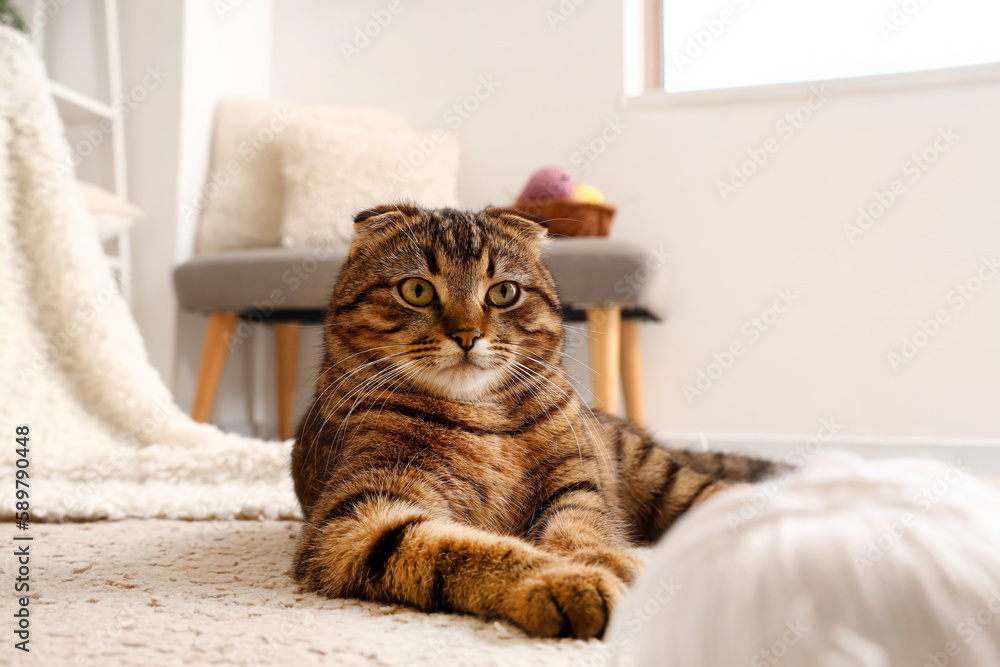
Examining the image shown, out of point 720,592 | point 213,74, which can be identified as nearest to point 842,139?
point 213,74

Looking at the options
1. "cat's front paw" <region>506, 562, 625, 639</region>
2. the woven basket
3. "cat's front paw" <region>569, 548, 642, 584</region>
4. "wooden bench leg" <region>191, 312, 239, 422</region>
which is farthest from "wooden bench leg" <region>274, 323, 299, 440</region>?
"cat's front paw" <region>506, 562, 625, 639</region>

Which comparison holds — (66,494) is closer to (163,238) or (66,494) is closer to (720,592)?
(720,592)

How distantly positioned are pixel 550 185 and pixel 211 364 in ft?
4.21

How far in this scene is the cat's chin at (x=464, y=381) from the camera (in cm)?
86

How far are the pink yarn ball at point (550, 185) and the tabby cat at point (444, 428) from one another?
3.95ft

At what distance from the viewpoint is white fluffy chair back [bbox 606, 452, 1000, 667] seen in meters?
0.32

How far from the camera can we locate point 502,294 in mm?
938

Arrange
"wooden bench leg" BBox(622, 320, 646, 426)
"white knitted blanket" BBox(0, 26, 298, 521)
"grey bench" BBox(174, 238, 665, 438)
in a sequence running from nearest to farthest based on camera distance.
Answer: "white knitted blanket" BBox(0, 26, 298, 521) → "grey bench" BBox(174, 238, 665, 438) → "wooden bench leg" BBox(622, 320, 646, 426)

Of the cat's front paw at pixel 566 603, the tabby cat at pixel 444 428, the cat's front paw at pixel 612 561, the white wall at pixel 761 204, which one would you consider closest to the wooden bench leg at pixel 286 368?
the white wall at pixel 761 204

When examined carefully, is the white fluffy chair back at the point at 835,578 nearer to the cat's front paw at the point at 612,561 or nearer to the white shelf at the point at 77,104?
the cat's front paw at the point at 612,561

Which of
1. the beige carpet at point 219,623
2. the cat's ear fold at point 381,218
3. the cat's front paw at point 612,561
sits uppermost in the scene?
the cat's ear fold at point 381,218

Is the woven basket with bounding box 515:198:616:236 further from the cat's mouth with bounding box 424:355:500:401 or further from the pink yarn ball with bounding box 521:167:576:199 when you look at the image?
the cat's mouth with bounding box 424:355:500:401

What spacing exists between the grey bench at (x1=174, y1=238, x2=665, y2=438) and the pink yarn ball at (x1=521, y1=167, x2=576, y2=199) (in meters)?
0.19

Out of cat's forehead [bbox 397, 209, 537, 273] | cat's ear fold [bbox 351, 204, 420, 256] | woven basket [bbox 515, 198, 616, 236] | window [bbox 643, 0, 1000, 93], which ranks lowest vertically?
cat's forehead [bbox 397, 209, 537, 273]
